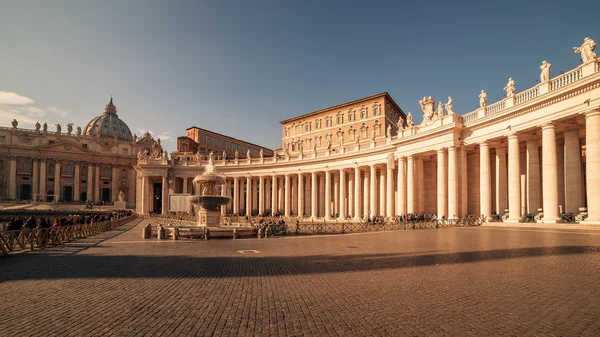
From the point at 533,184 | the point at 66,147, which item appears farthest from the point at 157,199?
the point at 533,184

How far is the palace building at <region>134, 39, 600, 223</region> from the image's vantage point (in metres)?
25.9

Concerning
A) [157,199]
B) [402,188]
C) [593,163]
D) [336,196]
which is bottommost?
[157,199]

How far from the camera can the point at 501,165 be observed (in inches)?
1411

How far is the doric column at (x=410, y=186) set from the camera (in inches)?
1593

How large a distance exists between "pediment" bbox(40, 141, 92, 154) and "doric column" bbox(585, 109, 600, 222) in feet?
429

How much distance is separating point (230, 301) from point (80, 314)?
3.04 m

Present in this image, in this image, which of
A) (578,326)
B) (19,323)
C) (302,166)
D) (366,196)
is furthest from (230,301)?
(302,166)

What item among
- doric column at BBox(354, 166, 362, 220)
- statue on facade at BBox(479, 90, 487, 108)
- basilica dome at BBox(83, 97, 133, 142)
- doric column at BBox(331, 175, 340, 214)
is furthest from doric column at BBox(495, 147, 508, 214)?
basilica dome at BBox(83, 97, 133, 142)

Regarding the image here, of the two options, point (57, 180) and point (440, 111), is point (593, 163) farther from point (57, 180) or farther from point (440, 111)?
point (57, 180)

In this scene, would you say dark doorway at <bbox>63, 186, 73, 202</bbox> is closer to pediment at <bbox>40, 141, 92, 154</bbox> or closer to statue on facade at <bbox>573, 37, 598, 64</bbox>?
pediment at <bbox>40, 141, 92, 154</bbox>

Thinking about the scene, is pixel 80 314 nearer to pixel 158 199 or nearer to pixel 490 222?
pixel 490 222

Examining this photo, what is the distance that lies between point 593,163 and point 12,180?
133775mm

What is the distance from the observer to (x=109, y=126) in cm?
15225

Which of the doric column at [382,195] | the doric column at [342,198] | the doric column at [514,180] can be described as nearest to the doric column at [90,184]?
the doric column at [342,198]
